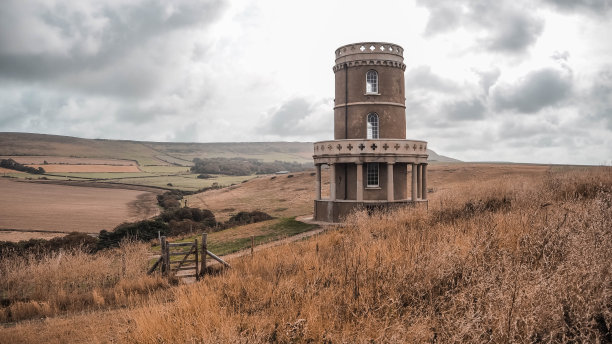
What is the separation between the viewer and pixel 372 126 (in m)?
32.2

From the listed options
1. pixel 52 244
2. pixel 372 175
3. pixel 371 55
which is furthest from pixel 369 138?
Result: pixel 52 244

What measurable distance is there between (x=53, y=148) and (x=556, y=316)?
18435 cm

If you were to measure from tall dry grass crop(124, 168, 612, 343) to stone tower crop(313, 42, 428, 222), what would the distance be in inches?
737

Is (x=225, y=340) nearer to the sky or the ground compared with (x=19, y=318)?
nearer to the sky

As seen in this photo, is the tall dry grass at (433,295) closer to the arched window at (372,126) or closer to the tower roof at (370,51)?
the arched window at (372,126)

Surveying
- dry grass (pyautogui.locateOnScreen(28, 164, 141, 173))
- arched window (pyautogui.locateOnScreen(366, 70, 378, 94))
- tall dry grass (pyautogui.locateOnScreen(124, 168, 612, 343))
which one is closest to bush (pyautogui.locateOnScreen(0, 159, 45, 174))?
dry grass (pyautogui.locateOnScreen(28, 164, 141, 173))

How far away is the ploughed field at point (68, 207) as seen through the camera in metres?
44.1

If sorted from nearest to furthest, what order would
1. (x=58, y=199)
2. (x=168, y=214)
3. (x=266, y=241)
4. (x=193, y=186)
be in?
(x=266, y=241) < (x=168, y=214) < (x=58, y=199) < (x=193, y=186)

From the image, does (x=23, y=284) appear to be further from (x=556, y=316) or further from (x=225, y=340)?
(x=556, y=316)

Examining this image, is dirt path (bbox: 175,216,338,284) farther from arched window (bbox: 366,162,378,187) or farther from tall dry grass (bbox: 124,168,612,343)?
tall dry grass (bbox: 124,168,612,343)

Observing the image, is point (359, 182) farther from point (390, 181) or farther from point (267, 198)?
point (267, 198)

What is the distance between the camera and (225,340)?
20.6 ft

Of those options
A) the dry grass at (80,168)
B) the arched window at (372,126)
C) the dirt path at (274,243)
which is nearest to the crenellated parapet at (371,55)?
the arched window at (372,126)

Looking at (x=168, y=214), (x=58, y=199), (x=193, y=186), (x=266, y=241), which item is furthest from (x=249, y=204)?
(x=193, y=186)
